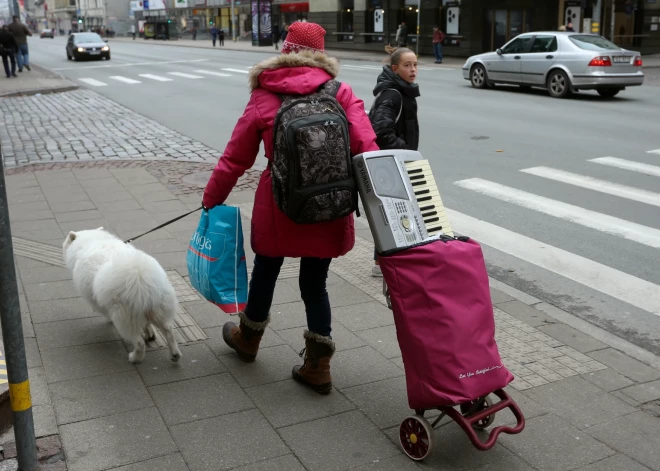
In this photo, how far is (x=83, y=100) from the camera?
20.4 metres

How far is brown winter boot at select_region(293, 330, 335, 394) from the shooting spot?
4168 mm

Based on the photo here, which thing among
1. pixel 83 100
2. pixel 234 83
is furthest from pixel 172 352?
pixel 234 83

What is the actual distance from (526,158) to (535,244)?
413 cm

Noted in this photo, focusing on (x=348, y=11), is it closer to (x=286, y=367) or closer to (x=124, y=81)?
(x=124, y=81)

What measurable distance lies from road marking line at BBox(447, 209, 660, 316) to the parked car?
33563 mm

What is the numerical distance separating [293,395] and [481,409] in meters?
1.09

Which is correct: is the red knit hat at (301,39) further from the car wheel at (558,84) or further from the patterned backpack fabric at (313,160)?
the car wheel at (558,84)

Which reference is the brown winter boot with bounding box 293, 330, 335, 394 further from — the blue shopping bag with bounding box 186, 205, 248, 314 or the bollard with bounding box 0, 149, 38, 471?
the bollard with bounding box 0, 149, 38, 471

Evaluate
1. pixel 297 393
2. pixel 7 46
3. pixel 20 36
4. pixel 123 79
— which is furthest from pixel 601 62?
pixel 20 36

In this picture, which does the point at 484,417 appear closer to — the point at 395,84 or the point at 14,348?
the point at 14,348

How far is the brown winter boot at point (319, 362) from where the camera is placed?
13.7 feet

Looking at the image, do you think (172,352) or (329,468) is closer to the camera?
(329,468)

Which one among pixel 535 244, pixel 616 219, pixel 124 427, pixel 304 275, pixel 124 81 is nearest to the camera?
pixel 124 427

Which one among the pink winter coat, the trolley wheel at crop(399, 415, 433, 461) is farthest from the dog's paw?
the trolley wheel at crop(399, 415, 433, 461)
